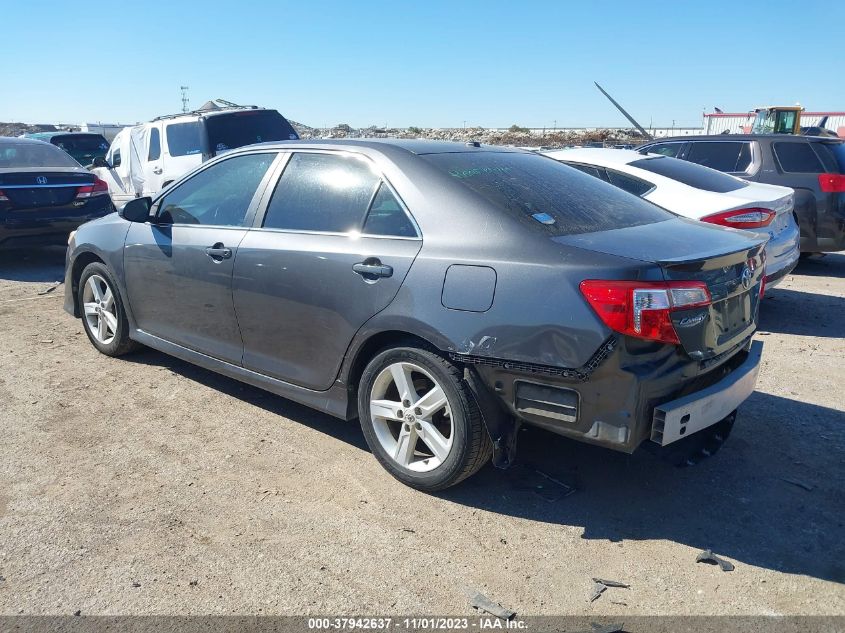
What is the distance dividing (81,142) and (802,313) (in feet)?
63.7

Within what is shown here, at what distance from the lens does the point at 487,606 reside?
107 inches

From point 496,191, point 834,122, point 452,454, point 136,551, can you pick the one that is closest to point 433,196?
point 496,191

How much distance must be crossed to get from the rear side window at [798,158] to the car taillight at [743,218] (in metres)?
2.97

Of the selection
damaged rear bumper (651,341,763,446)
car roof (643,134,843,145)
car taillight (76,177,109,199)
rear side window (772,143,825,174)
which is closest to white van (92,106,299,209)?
car taillight (76,177,109,199)

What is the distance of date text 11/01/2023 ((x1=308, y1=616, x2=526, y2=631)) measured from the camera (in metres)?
2.62

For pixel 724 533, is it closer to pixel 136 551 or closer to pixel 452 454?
pixel 452 454

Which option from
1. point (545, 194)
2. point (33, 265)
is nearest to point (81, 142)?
point (33, 265)

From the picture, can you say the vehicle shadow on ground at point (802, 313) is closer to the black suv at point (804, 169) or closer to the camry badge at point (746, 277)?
the black suv at point (804, 169)

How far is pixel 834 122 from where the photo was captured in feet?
134

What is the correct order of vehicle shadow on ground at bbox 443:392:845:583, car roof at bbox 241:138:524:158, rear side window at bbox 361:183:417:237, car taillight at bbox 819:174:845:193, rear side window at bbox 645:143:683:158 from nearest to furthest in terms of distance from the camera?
vehicle shadow on ground at bbox 443:392:845:583 < rear side window at bbox 361:183:417:237 < car roof at bbox 241:138:524:158 < car taillight at bbox 819:174:845:193 < rear side window at bbox 645:143:683:158

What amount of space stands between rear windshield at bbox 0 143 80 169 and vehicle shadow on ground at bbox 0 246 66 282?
1313 mm

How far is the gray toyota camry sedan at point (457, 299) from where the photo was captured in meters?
2.97

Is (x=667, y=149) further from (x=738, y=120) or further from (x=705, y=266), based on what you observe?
(x=738, y=120)

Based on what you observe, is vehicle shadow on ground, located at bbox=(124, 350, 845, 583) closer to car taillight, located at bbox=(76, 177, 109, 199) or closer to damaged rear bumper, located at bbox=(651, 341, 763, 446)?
damaged rear bumper, located at bbox=(651, 341, 763, 446)
